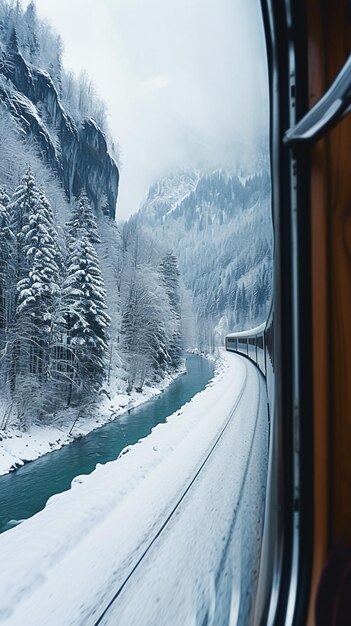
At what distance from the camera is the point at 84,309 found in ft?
38.5

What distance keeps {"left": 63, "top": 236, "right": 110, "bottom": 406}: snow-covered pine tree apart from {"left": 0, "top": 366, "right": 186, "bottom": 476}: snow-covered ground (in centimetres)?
201

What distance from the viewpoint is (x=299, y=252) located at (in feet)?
4.63

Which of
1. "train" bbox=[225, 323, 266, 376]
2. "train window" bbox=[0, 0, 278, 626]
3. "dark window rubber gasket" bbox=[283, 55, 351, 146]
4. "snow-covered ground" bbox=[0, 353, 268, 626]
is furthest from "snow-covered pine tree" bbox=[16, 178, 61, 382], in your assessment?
"dark window rubber gasket" bbox=[283, 55, 351, 146]

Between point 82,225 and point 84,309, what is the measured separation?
115 inches

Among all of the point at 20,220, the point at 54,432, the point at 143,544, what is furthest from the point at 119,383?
the point at 143,544

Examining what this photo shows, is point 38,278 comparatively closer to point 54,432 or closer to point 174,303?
→ point 174,303

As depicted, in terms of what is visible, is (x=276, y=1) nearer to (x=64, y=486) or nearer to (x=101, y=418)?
(x=64, y=486)

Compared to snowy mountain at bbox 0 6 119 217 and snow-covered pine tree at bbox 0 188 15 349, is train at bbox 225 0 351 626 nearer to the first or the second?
snowy mountain at bbox 0 6 119 217

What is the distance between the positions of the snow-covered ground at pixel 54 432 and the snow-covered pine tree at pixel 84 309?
6.58 ft

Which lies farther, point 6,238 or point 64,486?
point 6,238

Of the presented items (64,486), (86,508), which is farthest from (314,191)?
(64,486)

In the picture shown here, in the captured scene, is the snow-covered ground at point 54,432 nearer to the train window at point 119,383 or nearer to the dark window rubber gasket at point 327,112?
the train window at point 119,383

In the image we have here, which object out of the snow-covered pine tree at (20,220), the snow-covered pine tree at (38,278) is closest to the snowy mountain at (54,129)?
the snow-covered pine tree at (20,220)

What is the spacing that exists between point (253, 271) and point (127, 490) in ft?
11.9
